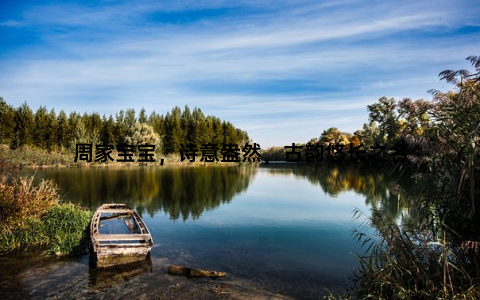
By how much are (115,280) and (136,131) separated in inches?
2703

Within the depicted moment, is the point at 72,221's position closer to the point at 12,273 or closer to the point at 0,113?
the point at 12,273

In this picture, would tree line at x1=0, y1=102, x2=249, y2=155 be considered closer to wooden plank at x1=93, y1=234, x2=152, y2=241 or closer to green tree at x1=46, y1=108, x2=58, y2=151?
green tree at x1=46, y1=108, x2=58, y2=151

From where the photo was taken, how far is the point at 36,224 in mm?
13883

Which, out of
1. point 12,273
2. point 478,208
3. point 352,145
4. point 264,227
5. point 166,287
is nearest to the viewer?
point 478,208

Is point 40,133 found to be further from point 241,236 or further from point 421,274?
point 421,274

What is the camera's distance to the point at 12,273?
10.8 meters

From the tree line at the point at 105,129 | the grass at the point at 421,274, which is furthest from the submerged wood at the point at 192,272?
the tree line at the point at 105,129

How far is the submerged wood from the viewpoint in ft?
36.2

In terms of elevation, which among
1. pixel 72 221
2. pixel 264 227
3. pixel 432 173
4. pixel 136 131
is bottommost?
pixel 264 227

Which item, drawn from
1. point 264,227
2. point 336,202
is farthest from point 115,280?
point 336,202

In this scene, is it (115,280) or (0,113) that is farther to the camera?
Result: (0,113)

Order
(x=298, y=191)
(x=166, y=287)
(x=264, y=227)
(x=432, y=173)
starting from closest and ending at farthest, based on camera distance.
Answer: (x=432, y=173), (x=166, y=287), (x=264, y=227), (x=298, y=191)

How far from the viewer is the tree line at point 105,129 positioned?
67000 mm

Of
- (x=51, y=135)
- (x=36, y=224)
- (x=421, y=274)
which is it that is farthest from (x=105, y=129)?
(x=421, y=274)
